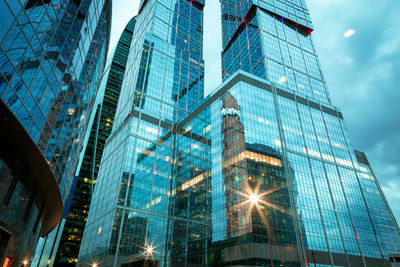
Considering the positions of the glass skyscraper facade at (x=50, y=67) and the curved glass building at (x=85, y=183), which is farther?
A: the curved glass building at (x=85, y=183)

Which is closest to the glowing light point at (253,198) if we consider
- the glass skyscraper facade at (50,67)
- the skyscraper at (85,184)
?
the glass skyscraper facade at (50,67)

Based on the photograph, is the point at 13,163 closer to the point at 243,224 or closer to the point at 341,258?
the point at 243,224

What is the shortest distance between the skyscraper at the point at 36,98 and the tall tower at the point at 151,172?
5431 cm

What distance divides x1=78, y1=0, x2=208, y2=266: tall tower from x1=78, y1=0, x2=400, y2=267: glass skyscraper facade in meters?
0.36

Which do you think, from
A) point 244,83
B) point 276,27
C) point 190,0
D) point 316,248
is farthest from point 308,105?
point 190,0

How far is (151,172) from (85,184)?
8453cm

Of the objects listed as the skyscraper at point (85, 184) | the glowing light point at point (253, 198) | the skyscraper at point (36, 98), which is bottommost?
the skyscraper at point (36, 98)

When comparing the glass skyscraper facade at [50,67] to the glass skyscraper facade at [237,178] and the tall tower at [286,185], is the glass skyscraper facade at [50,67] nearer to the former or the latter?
the tall tower at [286,185]

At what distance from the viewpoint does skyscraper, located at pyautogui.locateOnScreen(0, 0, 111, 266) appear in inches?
632

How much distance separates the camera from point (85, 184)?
6344 inches

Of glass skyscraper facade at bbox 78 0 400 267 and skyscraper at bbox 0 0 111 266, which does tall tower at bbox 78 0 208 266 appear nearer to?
glass skyscraper facade at bbox 78 0 400 267

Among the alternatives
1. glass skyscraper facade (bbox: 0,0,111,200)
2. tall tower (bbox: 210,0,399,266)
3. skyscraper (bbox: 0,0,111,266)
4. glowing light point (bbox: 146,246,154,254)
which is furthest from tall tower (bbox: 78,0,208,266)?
skyscraper (bbox: 0,0,111,266)

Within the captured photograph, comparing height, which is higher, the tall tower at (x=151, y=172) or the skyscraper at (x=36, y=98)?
the tall tower at (x=151, y=172)

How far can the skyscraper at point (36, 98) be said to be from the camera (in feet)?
52.6
